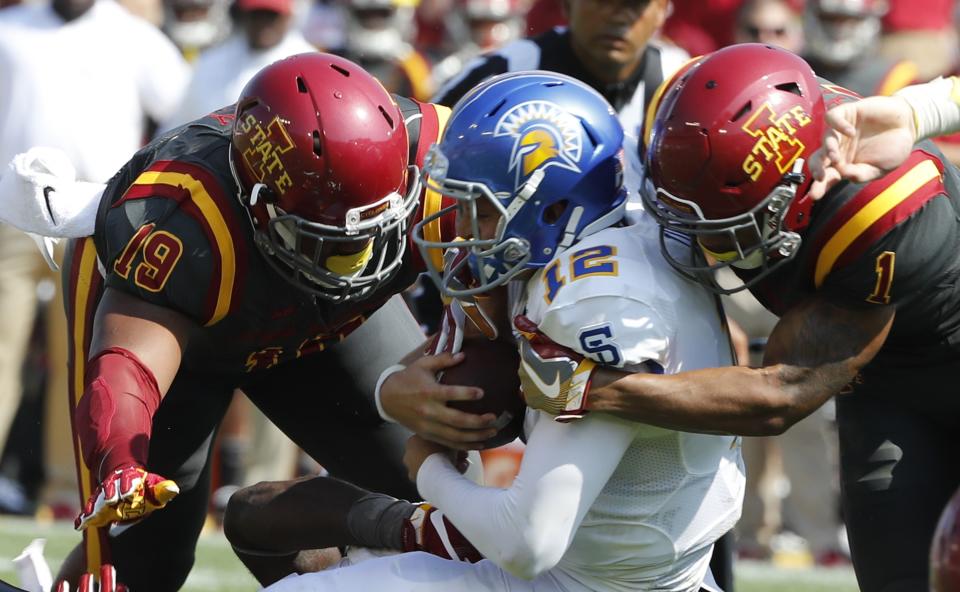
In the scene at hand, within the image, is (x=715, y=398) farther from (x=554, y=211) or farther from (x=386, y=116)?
(x=386, y=116)

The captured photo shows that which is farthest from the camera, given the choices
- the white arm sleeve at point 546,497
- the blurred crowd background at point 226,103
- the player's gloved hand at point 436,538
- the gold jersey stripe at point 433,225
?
the blurred crowd background at point 226,103

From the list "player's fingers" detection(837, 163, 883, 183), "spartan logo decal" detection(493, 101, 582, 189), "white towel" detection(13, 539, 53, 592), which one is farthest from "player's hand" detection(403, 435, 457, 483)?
"white towel" detection(13, 539, 53, 592)

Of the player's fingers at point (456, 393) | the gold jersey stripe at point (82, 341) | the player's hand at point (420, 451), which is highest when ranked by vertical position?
the player's fingers at point (456, 393)

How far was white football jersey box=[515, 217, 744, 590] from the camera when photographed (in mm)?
2701

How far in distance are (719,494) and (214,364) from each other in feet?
4.24

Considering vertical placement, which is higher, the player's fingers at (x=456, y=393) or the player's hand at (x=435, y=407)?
the player's fingers at (x=456, y=393)

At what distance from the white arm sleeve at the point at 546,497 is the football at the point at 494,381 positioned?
15 cm

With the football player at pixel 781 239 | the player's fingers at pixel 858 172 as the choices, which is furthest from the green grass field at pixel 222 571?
the player's fingers at pixel 858 172

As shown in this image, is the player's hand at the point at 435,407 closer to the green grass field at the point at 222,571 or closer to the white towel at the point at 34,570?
the white towel at the point at 34,570

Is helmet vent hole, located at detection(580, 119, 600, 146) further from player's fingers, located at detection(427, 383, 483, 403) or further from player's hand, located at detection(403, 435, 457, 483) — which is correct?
player's hand, located at detection(403, 435, 457, 483)

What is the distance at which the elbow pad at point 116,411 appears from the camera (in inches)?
117

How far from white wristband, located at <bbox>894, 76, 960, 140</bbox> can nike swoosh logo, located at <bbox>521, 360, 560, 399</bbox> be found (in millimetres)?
917

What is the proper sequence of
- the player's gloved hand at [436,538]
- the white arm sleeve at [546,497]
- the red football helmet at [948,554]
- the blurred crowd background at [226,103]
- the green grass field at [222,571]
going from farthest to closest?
the blurred crowd background at [226,103]
the green grass field at [222,571]
the player's gloved hand at [436,538]
the white arm sleeve at [546,497]
the red football helmet at [948,554]

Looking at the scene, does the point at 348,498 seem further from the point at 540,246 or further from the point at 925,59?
the point at 925,59
